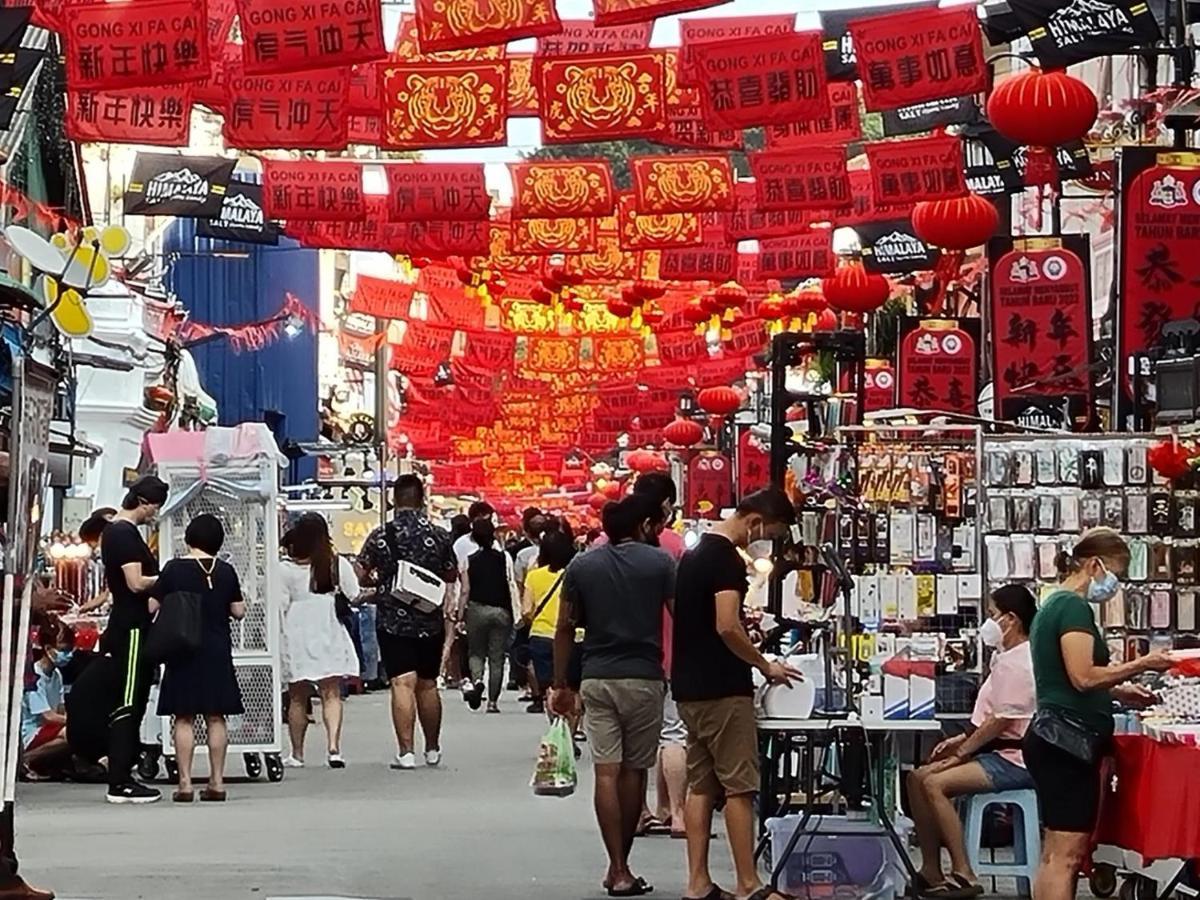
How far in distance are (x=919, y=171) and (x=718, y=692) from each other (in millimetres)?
12436

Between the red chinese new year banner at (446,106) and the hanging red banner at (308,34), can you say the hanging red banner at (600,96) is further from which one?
the hanging red banner at (308,34)

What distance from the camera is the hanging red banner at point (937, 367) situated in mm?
28109

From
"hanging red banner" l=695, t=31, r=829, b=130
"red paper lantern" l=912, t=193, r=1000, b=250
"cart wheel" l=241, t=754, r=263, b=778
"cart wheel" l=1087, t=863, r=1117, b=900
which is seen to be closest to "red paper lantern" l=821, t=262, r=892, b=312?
"red paper lantern" l=912, t=193, r=1000, b=250

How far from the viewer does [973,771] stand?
13.2m

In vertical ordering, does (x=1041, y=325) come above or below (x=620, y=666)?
above

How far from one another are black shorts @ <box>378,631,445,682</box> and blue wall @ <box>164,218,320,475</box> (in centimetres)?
2204

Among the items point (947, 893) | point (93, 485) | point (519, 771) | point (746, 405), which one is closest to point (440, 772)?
point (519, 771)

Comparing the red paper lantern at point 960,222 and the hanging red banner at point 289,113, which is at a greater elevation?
the hanging red banner at point 289,113

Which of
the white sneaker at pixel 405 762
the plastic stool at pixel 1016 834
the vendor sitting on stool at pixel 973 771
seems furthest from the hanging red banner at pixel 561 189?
the plastic stool at pixel 1016 834

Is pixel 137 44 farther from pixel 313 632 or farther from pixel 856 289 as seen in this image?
pixel 856 289

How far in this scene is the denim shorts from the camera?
521 inches

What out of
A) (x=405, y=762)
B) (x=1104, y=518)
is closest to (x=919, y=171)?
(x=1104, y=518)

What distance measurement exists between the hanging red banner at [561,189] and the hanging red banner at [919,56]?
6.59 metres

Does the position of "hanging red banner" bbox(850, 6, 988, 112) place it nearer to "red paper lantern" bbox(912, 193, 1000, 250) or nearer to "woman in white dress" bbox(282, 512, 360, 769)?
"red paper lantern" bbox(912, 193, 1000, 250)
